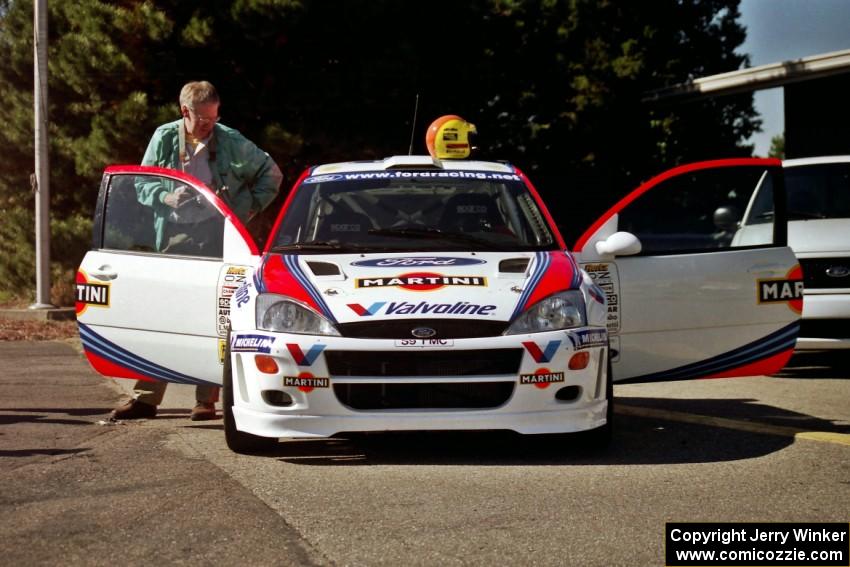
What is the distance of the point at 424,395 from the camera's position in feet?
19.5

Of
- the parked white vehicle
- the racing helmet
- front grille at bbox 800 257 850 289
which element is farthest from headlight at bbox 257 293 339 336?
the racing helmet

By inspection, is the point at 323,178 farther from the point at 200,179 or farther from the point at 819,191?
the point at 819,191

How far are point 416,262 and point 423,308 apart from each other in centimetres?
51

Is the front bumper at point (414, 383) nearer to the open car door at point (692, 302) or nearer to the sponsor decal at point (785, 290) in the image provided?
the open car door at point (692, 302)

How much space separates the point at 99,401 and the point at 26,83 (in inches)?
453

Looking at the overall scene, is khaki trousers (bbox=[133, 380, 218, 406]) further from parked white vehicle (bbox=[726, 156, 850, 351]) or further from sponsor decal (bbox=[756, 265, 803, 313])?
parked white vehicle (bbox=[726, 156, 850, 351])

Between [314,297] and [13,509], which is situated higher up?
[314,297]

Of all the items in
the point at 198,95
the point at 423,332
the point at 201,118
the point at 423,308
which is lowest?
the point at 423,332

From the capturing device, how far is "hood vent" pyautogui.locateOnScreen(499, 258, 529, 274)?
20.8 feet

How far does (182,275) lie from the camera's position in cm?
699

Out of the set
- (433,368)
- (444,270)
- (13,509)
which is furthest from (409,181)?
(13,509)

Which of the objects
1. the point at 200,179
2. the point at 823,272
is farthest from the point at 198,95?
the point at 823,272

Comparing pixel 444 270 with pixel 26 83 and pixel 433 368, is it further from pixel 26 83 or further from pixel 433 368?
pixel 26 83

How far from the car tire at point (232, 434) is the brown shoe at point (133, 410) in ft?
4.73
